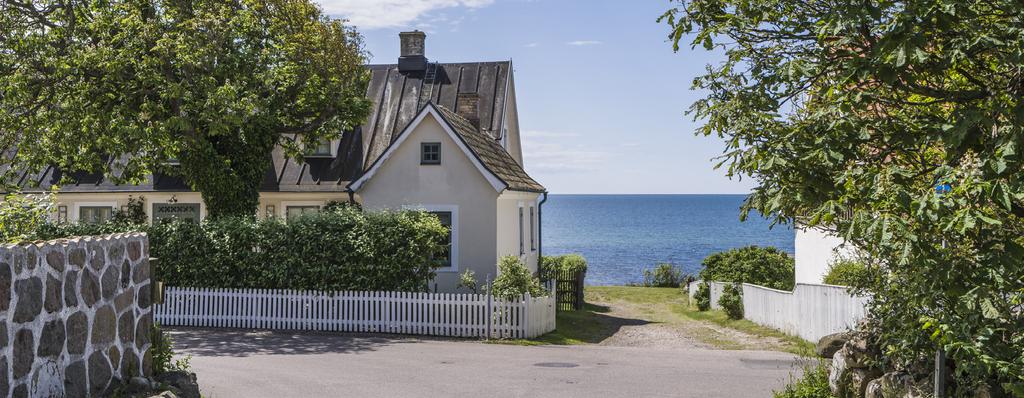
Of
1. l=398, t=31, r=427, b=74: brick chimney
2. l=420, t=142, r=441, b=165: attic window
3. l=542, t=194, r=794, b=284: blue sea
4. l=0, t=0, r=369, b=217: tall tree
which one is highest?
l=398, t=31, r=427, b=74: brick chimney

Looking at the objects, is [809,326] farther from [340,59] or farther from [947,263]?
[340,59]

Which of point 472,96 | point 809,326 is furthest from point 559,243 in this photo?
point 809,326

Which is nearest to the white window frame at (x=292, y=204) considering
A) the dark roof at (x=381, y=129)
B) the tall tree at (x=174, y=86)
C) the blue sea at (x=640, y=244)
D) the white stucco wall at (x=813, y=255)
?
the dark roof at (x=381, y=129)

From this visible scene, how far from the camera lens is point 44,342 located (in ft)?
28.3

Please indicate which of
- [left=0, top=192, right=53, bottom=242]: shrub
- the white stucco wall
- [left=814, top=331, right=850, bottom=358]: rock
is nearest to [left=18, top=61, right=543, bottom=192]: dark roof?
the white stucco wall

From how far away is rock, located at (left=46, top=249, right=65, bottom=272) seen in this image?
8.77 m

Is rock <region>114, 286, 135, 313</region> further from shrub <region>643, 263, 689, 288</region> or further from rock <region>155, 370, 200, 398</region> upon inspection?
shrub <region>643, 263, 689, 288</region>

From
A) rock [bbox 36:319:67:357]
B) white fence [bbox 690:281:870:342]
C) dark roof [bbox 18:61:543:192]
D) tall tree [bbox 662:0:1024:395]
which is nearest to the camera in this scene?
tall tree [bbox 662:0:1024:395]

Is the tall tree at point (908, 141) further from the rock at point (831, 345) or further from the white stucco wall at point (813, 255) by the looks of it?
the white stucco wall at point (813, 255)

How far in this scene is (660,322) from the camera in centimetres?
2586

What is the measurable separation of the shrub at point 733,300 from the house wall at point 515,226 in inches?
249

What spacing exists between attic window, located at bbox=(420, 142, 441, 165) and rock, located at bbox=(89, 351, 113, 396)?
575 inches

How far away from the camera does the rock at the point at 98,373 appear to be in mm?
9438

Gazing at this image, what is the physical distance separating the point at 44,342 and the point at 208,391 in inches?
174
